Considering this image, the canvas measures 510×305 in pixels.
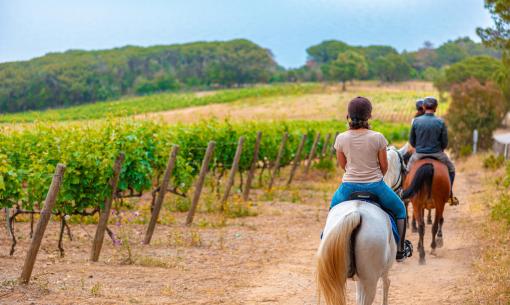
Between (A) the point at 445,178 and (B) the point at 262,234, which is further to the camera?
(B) the point at 262,234

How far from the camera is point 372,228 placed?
5207 millimetres

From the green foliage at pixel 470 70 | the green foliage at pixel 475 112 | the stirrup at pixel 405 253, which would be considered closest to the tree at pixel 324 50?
the green foliage at pixel 470 70

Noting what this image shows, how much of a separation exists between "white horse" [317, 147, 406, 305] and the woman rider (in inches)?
13.2

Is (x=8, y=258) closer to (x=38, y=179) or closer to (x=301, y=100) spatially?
(x=38, y=179)

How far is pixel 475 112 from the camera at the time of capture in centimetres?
3397

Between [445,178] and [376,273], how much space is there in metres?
4.77

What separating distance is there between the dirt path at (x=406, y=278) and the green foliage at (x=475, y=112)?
22852 mm

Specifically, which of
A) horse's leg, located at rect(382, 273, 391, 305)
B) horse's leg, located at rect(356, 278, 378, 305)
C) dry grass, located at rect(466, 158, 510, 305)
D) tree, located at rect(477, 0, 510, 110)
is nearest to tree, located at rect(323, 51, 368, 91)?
tree, located at rect(477, 0, 510, 110)

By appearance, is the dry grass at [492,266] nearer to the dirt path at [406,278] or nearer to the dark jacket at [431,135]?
the dirt path at [406,278]

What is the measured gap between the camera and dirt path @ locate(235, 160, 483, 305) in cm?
775

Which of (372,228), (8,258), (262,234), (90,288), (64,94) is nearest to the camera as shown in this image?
(372,228)

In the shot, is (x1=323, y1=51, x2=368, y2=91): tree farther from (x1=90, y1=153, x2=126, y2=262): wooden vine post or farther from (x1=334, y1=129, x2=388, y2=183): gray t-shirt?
(x1=334, y1=129, x2=388, y2=183): gray t-shirt

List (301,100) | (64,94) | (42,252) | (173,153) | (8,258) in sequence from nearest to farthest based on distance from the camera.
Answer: (8,258) < (42,252) < (173,153) < (64,94) < (301,100)

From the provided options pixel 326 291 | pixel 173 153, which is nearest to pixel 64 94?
pixel 173 153
